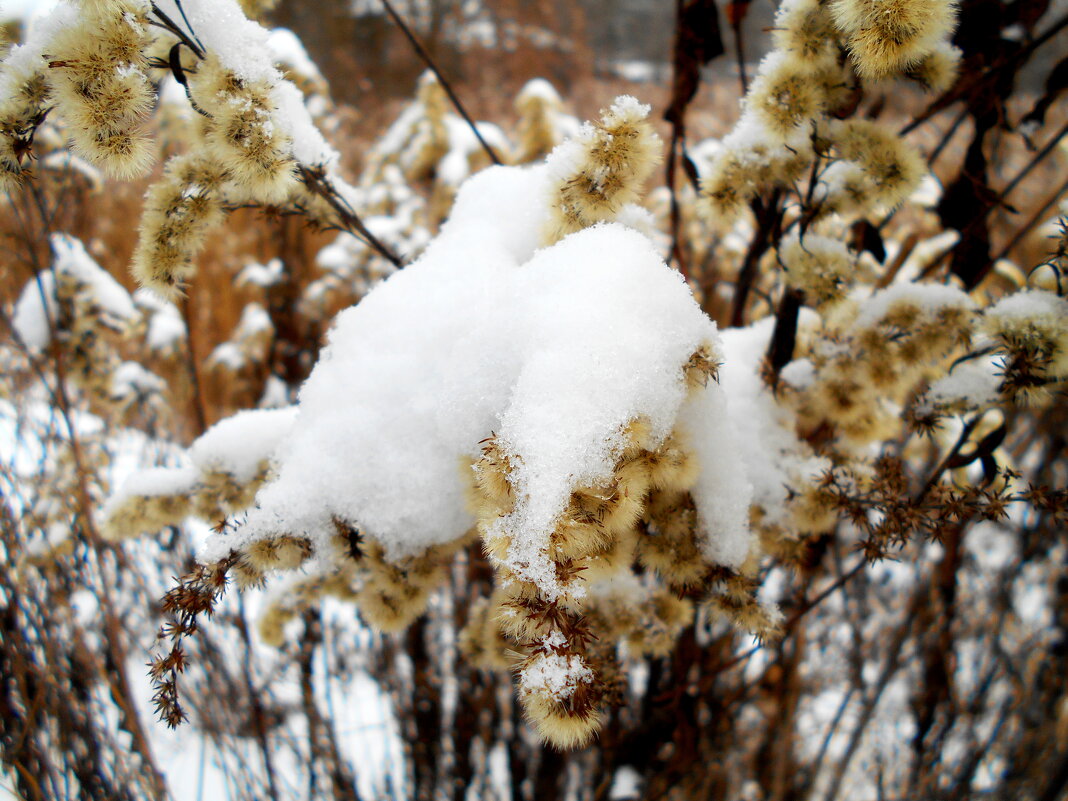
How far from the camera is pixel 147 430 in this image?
191 centimetres

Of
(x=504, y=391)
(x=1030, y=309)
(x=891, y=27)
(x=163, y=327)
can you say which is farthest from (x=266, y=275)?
(x=1030, y=309)

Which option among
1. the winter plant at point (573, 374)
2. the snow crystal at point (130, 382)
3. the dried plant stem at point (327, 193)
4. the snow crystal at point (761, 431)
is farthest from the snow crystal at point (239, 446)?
the snow crystal at point (130, 382)

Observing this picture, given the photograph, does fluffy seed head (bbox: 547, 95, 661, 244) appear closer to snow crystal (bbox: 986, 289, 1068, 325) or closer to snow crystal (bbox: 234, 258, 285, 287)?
snow crystal (bbox: 986, 289, 1068, 325)

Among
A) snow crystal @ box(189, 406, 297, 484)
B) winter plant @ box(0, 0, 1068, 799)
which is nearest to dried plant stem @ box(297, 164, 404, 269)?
winter plant @ box(0, 0, 1068, 799)

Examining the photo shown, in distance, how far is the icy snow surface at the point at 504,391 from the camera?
581 millimetres

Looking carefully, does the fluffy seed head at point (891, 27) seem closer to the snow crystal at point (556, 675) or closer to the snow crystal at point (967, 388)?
the snow crystal at point (967, 388)

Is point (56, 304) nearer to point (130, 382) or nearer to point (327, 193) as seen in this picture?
point (130, 382)

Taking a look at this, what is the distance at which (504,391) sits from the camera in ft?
2.27

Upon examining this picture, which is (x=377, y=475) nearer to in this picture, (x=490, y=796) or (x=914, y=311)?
(x=914, y=311)

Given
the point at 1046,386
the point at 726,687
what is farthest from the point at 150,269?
the point at 726,687

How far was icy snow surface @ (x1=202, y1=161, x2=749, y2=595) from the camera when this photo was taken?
0.58m

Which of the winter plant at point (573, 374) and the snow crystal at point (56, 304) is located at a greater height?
the snow crystal at point (56, 304)

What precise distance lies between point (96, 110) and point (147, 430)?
152cm

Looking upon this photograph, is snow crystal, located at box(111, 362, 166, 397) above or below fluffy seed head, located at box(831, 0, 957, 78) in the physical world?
above
